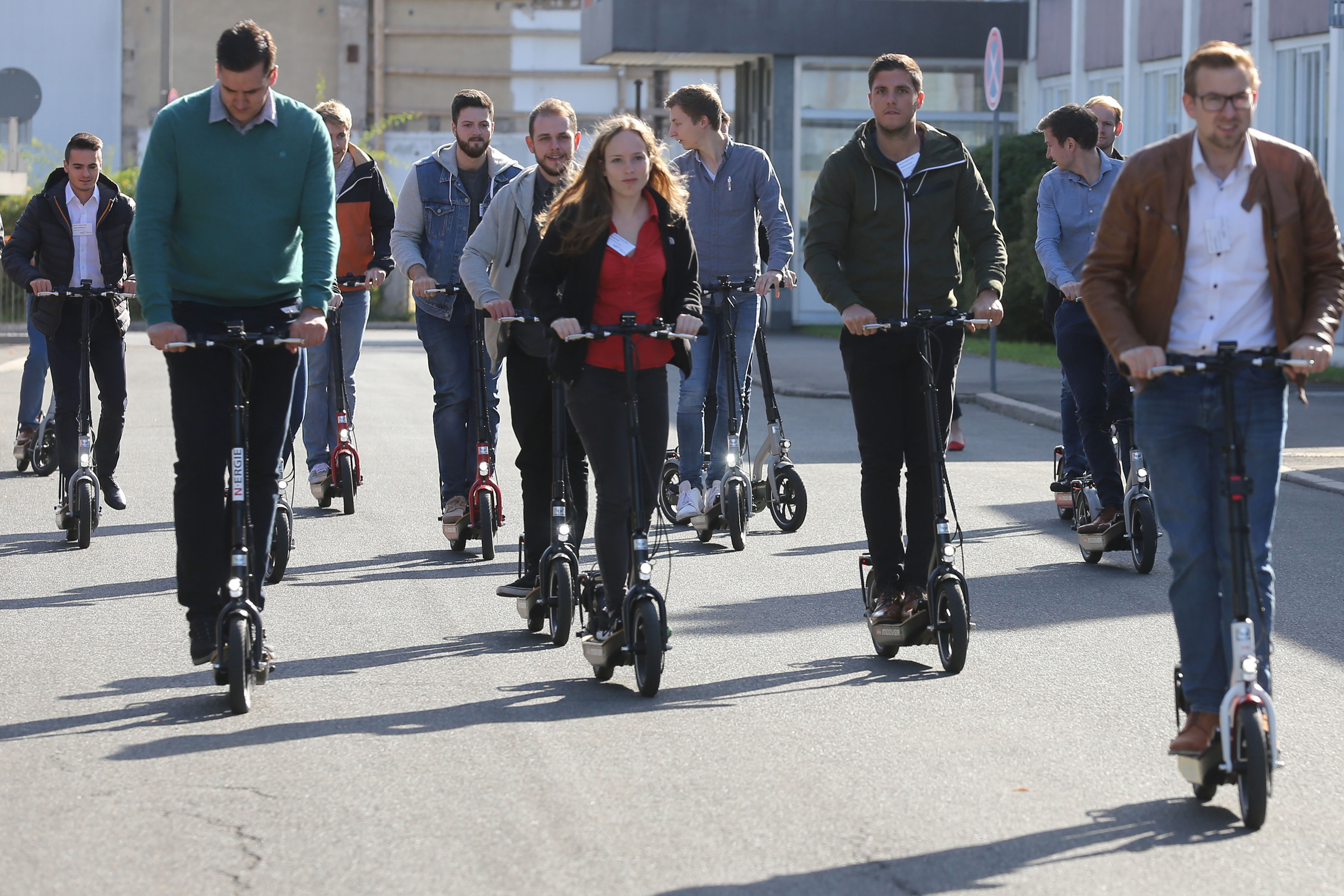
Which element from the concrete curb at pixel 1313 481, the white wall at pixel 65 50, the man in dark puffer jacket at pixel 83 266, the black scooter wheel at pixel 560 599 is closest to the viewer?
the black scooter wheel at pixel 560 599

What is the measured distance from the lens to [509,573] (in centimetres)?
922

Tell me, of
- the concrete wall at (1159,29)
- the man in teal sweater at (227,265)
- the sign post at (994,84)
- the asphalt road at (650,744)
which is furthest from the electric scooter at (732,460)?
the concrete wall at (1159,29)

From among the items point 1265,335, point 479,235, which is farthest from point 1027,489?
point 1265,335

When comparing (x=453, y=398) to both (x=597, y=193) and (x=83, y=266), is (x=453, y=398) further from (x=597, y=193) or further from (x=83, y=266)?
(x=597, y=193)

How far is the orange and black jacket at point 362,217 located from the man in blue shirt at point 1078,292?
12.2ft

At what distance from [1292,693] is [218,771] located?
11.6ft

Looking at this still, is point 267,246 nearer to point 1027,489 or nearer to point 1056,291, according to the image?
point 1056,291

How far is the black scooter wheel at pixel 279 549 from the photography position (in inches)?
343

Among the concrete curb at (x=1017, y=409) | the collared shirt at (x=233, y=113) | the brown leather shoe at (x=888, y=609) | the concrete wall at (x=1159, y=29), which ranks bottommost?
the brown leather shoe at (x=888, y=609)

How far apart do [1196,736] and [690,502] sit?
5405mm

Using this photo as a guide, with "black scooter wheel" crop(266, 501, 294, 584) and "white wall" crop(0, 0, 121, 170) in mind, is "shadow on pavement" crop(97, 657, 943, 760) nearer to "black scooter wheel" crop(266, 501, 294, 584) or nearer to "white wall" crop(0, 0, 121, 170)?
"black scooter wheel" crop(266, 501, 294, 584)

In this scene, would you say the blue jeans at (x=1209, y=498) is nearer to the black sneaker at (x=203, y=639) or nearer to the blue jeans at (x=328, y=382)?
the black sneaker at (x=203, y=639)

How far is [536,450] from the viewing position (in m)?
8.07

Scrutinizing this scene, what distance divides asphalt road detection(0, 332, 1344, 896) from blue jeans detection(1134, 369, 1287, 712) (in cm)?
43
